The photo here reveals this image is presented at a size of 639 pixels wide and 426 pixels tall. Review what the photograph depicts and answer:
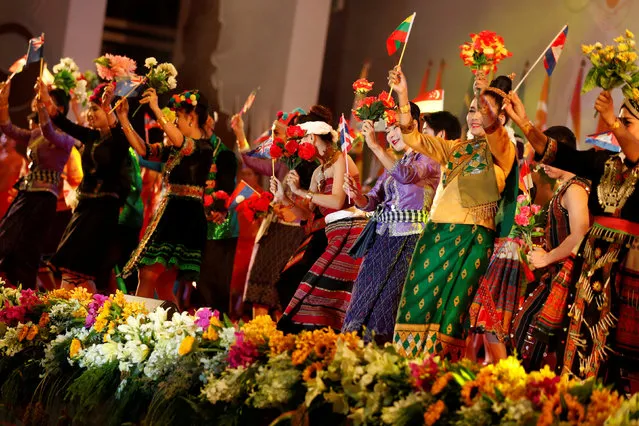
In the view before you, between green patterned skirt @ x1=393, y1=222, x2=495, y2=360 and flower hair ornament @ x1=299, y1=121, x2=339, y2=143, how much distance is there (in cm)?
163

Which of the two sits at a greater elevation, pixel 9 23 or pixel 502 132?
pixel 9 23

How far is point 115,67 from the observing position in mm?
6223

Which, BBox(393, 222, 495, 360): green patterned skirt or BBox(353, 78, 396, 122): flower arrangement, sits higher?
BBox(353, 78, 396, 122): flower arrangement

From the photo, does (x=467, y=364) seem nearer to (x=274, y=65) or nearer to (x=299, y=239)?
(x=299, y=239)

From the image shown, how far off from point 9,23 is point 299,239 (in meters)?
4.19

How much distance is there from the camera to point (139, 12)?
965 cm

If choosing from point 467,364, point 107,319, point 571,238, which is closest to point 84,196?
point 107,319

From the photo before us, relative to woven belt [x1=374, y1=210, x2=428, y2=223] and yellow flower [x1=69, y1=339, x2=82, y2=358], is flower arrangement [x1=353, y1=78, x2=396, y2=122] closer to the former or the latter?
woven belt [x1=374, y1=210, x2=428, y2=223]

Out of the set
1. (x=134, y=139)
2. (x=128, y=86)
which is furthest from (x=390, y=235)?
A: (x=128, y=86)

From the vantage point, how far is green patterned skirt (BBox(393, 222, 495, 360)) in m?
4.09

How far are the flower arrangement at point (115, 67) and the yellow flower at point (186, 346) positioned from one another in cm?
308

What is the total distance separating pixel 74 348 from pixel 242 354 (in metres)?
0.91

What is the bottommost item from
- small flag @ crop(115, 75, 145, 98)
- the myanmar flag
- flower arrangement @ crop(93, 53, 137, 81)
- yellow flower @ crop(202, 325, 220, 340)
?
yellow flower @ crop(202, 325, 220, 340)

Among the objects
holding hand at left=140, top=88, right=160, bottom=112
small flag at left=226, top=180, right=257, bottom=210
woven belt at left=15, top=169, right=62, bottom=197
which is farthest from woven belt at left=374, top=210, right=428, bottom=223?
woven belt at left=15, top=169, right=62, bottom=197
